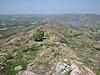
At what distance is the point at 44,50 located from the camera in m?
61.1

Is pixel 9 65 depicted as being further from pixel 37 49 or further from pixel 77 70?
pixel 77 70

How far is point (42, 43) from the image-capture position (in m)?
68.5

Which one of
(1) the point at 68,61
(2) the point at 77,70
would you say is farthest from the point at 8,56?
(2) the point at 77,70

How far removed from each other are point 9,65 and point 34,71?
9448 millimetres

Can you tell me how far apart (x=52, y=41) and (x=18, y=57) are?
16.0 m

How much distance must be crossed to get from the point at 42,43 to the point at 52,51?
1029cm

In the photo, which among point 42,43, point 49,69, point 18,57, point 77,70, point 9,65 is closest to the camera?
point 77,70

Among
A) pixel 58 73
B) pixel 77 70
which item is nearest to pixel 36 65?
pixel 58 73

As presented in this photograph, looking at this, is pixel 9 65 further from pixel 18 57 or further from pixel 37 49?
pixel 37 49

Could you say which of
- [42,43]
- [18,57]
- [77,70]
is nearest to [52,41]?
[42,43]

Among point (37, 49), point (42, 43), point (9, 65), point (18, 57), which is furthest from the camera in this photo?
point (42, 43)

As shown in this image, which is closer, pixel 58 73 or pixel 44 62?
pixel 58 73

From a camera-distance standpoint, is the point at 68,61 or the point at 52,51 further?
the point at 52,51

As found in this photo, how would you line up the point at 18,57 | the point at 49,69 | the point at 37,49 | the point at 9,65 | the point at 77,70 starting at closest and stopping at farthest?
the point at 77,70 → the point at 49,69 → the point at 9,65 → the point at 18,57 → the point at 37,49
